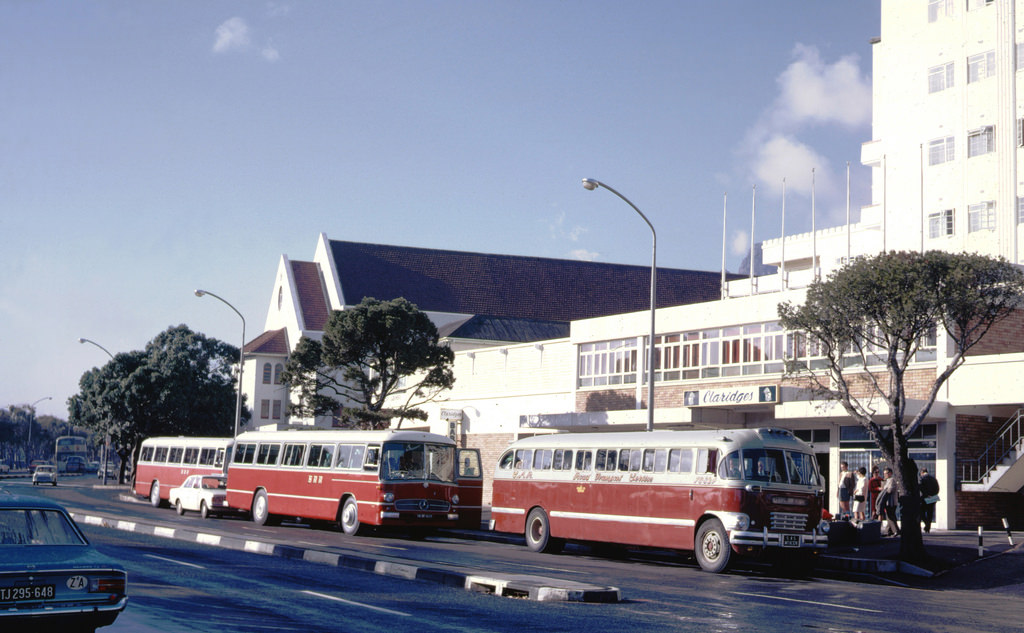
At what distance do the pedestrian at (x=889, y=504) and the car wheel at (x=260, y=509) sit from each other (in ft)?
56.9

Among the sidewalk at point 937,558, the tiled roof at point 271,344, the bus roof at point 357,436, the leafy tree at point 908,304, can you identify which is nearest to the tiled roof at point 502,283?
the tiled roof at point 271,344

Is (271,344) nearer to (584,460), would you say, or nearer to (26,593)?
(584,460)

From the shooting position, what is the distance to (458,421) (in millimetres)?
53812

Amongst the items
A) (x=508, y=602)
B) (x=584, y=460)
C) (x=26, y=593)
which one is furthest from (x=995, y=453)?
(x=26, y=593)

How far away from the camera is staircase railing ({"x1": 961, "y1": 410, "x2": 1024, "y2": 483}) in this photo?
31469mm

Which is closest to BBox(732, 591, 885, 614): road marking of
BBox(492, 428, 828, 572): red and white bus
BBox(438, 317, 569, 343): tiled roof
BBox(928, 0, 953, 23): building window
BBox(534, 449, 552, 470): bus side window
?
BBox(492, 428, 828, 572): red and white bus

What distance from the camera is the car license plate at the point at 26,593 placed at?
8609mm

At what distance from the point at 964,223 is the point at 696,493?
3031cm

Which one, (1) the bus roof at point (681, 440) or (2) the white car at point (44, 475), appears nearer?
(1) the bus roof at point (681, 440)

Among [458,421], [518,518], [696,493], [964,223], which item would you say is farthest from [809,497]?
[458,421]

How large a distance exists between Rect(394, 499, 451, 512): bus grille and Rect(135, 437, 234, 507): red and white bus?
1457cm

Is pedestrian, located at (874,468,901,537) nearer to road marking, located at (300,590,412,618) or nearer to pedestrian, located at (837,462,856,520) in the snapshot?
pedestrian, located at (837,462,856,520)

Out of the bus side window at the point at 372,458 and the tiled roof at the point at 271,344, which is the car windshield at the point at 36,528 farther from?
the tiled roof at the point at 271,344

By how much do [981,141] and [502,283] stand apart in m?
43.4
